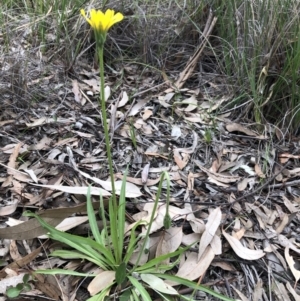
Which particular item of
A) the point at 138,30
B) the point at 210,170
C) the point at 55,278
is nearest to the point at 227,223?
the point at 210,170

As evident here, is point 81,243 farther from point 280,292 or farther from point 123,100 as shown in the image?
point 123,100

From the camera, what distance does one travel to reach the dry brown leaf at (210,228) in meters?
1.41

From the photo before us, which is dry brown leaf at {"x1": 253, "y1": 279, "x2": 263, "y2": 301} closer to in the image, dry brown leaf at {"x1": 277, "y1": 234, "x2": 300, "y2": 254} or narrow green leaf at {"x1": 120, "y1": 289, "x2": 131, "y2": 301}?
dry brown leaf at {"x1": 277, "y1": 234, "x2": 300, "y2": 254}

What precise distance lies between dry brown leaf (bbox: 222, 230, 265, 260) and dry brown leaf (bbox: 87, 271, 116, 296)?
0.42 metres

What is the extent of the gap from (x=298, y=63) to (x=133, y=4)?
3.76 feet

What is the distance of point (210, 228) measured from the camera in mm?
1462

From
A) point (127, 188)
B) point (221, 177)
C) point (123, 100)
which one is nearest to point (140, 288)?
point (127, 188)

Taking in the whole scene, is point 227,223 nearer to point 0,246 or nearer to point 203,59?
point 0,246

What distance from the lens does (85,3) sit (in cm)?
261

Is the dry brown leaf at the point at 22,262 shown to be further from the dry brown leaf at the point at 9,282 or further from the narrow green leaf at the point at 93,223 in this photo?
the narrow green leaf at the point at 93,223

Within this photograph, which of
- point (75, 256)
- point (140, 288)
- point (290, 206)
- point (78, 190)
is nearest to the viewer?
point (140, 288)

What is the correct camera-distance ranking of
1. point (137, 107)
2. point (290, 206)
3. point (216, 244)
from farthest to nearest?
point (137, 107) → point (290, 206) → point (216, 244)

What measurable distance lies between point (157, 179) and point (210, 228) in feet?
1.12

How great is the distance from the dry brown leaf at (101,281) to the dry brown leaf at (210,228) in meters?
0.30
